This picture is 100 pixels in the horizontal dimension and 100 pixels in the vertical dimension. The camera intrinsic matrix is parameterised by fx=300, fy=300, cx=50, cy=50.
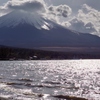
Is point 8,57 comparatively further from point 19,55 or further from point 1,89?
point 1,89

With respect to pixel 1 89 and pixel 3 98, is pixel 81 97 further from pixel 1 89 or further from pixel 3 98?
pixel 1 89

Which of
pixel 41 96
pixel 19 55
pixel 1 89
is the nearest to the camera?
pixel 41 96

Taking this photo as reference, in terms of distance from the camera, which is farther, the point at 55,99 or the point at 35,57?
the point at 35,57

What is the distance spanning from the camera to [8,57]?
548ft

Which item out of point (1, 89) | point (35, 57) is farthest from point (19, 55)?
point (1, 89)

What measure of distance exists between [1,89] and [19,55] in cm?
14576

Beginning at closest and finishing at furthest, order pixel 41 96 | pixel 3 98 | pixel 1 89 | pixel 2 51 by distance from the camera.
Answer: pixel 3 98
pixel 41 96
pixel 1 89
pixel 2 51

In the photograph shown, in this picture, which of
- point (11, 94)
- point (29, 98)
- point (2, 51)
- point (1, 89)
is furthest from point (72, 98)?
point (2, 51)

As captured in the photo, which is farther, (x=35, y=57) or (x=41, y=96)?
(x=35, y=57)

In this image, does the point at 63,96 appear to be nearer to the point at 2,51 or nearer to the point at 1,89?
the point at 1,89

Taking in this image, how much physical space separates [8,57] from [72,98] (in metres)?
138

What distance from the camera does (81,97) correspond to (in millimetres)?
32406

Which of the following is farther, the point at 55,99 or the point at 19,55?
the point at 19,55

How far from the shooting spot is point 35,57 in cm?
19425
